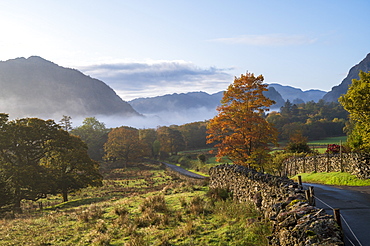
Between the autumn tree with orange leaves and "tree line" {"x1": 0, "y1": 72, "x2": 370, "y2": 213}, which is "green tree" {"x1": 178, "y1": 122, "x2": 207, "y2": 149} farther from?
the autumn tree with orange leaves

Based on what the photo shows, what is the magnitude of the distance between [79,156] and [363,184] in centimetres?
3043

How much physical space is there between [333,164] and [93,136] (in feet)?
278

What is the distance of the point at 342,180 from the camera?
25.0m

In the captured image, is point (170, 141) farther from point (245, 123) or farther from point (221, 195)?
point (221, 195)

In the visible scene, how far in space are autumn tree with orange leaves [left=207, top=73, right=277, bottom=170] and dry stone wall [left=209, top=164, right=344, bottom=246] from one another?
981 centimetres

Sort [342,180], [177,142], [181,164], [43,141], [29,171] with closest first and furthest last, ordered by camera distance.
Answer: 1. [342,180]
2. [29,171]
3. [43,141]
4. [181,164]
5. [177,142]

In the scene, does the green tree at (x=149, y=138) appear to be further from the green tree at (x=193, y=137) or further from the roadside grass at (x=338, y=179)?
the roadside grass at (x=338, y=179)

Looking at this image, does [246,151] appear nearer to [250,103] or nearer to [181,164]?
[250,103]

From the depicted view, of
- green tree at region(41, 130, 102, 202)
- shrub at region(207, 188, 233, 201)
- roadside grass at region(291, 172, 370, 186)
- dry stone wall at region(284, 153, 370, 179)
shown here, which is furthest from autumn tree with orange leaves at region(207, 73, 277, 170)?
green tree at region(41, 130, 102, 202)

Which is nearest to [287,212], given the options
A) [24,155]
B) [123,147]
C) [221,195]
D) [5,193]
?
[221,195]

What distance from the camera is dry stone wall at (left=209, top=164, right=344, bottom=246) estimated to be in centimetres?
663

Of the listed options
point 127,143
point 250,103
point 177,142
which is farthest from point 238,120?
point 177,142

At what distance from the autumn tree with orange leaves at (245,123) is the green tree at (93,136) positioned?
75.2 meters

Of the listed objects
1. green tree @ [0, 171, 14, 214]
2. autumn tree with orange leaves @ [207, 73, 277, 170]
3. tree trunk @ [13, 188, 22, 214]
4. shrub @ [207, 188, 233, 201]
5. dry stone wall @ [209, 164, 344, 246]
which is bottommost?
tree trunk @ [13, 188, 22, 214]
